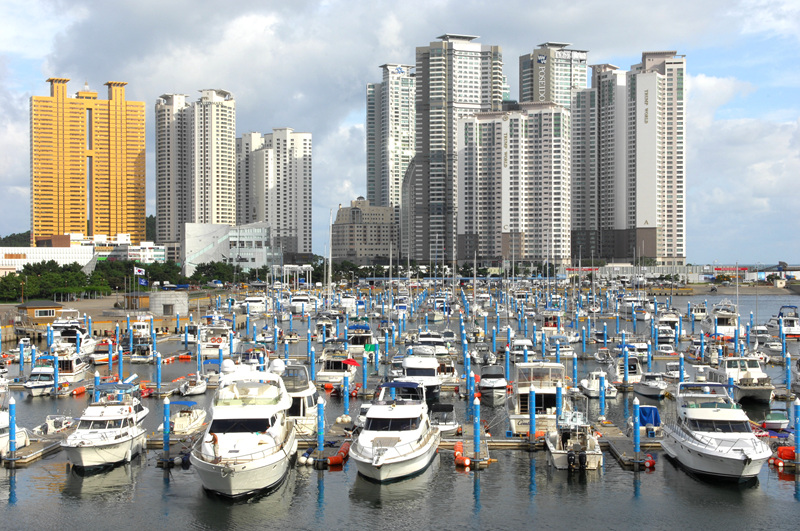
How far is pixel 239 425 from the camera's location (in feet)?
94.2

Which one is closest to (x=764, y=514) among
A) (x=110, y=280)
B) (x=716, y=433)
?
(x=716, y=433)

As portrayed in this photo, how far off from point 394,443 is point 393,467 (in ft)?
3.10

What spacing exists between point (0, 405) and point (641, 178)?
6786 inches

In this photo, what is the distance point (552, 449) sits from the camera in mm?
30875

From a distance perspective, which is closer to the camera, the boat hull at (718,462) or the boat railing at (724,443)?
the boat hull at (718,462)

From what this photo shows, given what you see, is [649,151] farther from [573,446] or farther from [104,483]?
[104,483]

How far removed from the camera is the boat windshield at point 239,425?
2852cm

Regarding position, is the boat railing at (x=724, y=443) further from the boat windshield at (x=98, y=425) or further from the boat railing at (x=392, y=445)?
the boat windshield at (x=98, y=425)

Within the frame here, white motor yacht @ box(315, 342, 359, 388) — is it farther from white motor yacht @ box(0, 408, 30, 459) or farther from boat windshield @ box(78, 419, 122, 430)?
white motor yacht @ box(0, 408, 30, 459)

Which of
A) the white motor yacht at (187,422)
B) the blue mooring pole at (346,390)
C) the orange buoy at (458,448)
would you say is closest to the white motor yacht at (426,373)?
the blue mooring pole at (346,390)

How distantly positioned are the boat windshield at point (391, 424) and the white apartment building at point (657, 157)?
171m

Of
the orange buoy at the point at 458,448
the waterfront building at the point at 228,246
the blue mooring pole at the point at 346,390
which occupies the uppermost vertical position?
the waterfront building at the point at 228,246

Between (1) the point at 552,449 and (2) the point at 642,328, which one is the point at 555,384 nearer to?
(1) the point at 552,449

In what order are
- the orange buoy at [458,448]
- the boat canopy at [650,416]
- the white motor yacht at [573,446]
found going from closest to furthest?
the white motor yacht at [573,446], the orange buoy at [458,448], the boat canopy at [650,416]
